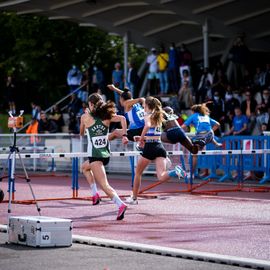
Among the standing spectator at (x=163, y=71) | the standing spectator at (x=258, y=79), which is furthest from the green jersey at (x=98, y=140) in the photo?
the standing spectator at (x=163, y=71)

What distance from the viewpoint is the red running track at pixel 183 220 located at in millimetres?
11352

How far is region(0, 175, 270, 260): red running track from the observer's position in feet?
37.2

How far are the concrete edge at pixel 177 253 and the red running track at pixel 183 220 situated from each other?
14.5 inches

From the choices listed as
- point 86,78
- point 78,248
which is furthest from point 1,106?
point 78,248

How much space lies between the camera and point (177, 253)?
10320 mm

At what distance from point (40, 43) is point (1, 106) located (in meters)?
4.62

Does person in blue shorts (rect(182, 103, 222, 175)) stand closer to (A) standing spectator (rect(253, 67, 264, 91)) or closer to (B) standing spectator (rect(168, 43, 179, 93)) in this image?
(A) standing spectator (rect(253, 67, 264, 91))

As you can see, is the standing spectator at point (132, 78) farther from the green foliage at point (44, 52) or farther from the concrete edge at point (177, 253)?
the concrete edge at point (177, 253)

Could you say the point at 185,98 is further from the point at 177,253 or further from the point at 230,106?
the point at 177,253

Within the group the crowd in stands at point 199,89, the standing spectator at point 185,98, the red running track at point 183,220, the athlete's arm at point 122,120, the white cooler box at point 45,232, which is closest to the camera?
the white cooler box at point 45,232

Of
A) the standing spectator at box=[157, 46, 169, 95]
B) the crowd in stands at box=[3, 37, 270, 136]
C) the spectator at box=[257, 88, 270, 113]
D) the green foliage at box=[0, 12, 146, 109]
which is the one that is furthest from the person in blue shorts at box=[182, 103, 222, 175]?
the green foliage at box=[0, 12, 146, 109]

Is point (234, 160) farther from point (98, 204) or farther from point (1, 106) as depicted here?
point (1, 106)

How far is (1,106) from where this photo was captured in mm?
46188

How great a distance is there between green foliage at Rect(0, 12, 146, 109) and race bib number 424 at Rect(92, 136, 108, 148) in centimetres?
2659
